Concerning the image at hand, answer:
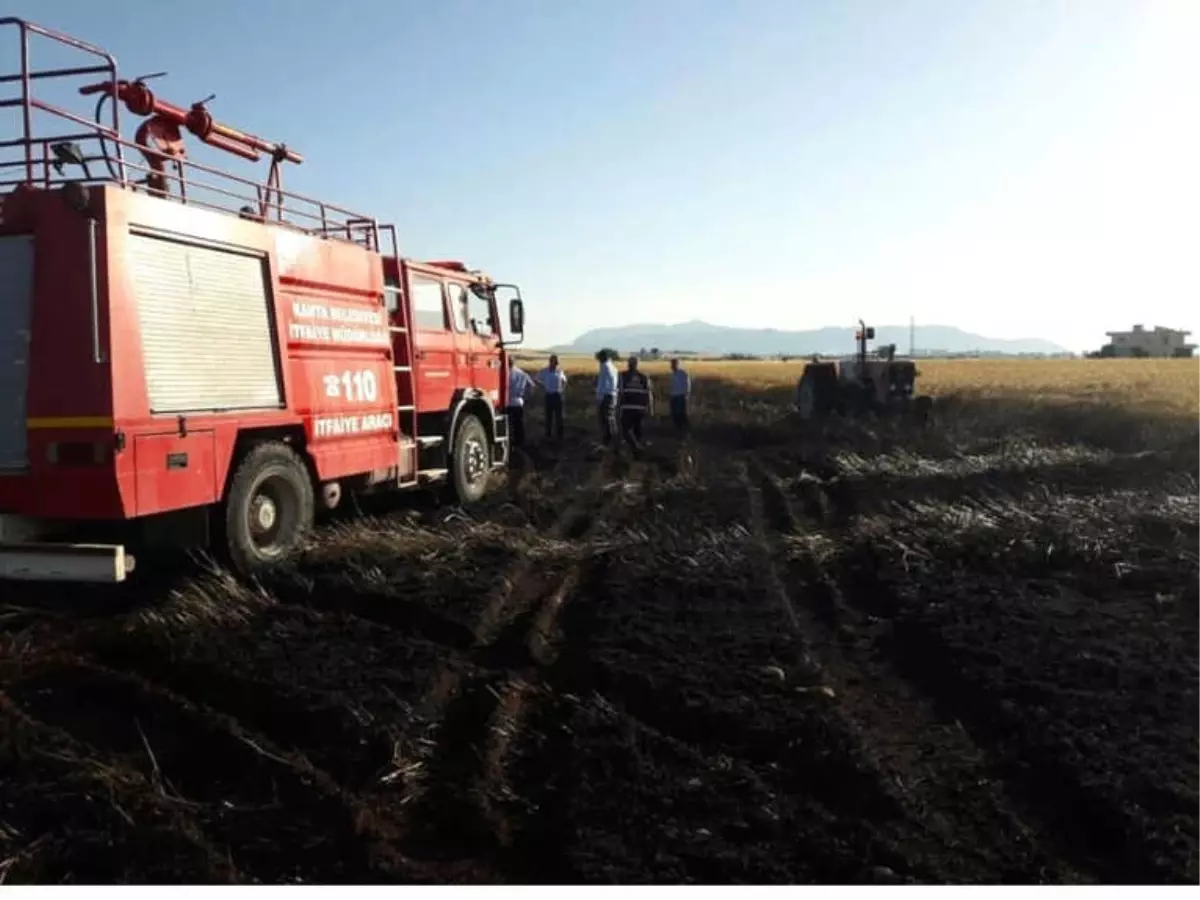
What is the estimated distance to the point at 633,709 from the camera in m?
5.06

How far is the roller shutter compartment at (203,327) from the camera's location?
669 cm

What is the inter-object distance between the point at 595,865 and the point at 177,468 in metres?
4.49

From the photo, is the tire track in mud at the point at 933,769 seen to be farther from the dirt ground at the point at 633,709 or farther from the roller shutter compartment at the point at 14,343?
the roller shutter compartment at the point at 14,343

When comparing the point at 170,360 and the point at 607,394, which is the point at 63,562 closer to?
the point at 170,360

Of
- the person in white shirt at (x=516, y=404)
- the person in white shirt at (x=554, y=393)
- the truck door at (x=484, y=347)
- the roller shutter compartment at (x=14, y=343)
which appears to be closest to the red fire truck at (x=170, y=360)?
the roller shutter compartment at (x=14, y=343)

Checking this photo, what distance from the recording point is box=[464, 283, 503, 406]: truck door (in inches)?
489

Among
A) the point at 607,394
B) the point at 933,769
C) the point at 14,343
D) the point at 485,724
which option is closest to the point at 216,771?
the point at 485,724

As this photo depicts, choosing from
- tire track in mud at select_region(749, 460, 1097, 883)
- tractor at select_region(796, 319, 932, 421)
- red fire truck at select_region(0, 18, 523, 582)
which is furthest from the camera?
tractor at select_region(796, 319, 932, 421)

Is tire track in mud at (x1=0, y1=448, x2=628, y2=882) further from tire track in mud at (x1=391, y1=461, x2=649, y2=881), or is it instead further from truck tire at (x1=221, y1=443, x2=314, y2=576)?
truck tire at (x1=221, y1=443, x2=314, y2=576)

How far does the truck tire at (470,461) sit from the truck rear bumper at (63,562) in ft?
17.8

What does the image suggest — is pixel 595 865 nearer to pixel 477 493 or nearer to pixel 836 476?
pixel 477 493

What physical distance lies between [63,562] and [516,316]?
7.59m

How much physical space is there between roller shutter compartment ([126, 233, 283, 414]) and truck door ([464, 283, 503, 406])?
14.6 feet

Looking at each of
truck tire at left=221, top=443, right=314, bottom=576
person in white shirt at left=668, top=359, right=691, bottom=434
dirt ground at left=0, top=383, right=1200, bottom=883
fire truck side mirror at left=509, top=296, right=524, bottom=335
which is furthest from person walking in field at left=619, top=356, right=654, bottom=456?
truck tire at left=221, top=443, right=314, bottom=576
